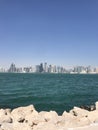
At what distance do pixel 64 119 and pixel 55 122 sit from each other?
0.57 m

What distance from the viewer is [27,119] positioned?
56.3 ft

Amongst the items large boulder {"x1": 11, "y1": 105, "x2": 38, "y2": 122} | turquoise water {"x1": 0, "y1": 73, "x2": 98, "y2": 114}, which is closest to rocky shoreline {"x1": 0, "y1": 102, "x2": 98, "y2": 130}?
large boulder {"x1": 11, "y1": 105, "x2": 38, "y2": 122}

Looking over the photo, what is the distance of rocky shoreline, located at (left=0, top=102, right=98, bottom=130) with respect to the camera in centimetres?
1351

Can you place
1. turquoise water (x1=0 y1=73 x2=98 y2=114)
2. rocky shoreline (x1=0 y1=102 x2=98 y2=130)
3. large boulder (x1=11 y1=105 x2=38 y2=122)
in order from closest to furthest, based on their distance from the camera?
rocky shoreline (x1=0 y1=102 x2=98 y2=130), large boulder (x1=11 y1=105 x2=38 y2=122), turquoise water (x1=0 y1=73 x2=98 y2=114)

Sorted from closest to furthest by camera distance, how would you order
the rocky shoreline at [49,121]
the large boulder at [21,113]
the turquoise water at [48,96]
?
the rocky shoreline at [49,121], the large boulder at [21,113], the turquoise water at [48,96]

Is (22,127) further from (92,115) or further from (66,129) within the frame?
(92,115)

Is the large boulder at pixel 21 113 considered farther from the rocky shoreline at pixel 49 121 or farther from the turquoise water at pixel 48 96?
the turquoise water at pixel 48 96

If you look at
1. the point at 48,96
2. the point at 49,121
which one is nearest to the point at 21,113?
the point at 49,121

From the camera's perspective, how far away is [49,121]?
1498 cm

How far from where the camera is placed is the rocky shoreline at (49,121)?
13.5 m

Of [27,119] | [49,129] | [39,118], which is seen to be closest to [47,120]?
[39,118]

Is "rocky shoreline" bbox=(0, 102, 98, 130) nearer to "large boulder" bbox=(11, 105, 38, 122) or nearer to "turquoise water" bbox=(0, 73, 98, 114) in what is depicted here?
"large boulder" bbox=(11, 105, 38, 122)

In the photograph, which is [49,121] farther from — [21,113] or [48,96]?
[48,96]

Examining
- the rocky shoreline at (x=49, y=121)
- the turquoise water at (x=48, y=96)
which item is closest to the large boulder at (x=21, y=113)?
the rocky shoreline at (x=49, y=121)
